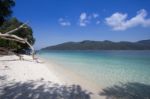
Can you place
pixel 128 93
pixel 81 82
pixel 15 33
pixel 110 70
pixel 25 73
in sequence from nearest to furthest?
pixel 128 93
pixel 81 82
pixel 25 73
pixel 110 70
pixel 15 33

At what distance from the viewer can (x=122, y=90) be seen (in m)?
10.2

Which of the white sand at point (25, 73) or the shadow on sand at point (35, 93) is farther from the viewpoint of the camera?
the white sand at point (25, 73)

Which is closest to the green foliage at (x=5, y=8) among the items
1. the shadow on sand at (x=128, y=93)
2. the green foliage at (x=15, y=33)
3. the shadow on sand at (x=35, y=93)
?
the shadow on sand at (x=35, y=93)

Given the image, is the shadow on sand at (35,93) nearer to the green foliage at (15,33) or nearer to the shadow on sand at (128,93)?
the shadow on sand at (128,93)

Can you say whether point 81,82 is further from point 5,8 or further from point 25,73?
point 5,8

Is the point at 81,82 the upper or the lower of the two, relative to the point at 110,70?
upper

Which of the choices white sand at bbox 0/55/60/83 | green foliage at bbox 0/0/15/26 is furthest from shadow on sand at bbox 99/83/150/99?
green foliage at bbox 0/0/15/26

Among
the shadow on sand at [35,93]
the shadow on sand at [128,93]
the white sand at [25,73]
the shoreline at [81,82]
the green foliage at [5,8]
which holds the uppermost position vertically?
the green foliage at [5,8]

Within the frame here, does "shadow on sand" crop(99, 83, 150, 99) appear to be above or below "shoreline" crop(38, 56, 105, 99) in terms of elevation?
below

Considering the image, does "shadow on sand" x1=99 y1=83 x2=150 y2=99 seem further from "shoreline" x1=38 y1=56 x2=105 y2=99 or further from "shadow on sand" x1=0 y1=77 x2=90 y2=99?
"shadow on sand" x1=0 y1=77 x2=90 y2=99

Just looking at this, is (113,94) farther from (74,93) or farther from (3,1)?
(3,1)

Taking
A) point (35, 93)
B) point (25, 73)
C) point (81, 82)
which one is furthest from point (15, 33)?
point (35, 93)

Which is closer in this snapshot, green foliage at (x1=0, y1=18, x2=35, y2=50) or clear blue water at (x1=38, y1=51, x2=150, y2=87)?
clear blue water at (x1=38, y1=51, x2=150, y2=87)

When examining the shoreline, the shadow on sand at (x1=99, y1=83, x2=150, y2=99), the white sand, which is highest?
the white sand
